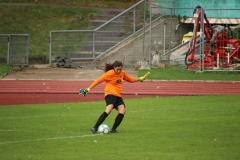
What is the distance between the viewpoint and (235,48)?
29.8 m

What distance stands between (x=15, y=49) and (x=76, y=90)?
29.9ft

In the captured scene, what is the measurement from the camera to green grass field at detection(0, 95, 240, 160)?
40.1ft

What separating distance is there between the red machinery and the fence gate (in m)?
7.71

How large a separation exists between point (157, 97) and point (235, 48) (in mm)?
8352

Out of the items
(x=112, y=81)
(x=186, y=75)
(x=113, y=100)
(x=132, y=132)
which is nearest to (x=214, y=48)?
(x=186, y=75)

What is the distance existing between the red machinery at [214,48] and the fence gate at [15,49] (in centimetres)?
771

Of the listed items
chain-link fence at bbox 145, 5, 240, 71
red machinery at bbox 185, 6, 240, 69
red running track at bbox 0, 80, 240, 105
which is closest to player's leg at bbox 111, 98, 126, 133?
red running track at bbox 0, 80, 240, 105

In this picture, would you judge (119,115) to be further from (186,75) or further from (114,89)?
(186,75)

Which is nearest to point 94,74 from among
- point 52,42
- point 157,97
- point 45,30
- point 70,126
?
point 52,42

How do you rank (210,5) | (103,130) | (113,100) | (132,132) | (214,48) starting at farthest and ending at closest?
(210,5), (214,48), (132,132), (113,100), (103,130)

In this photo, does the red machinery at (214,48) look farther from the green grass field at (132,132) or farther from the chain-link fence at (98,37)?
the green grass field at (132,132)

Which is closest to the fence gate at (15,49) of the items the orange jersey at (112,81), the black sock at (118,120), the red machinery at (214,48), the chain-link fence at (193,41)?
the chain-link fence at (193,41)

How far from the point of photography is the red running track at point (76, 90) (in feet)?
73.6

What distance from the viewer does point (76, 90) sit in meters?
24.3
